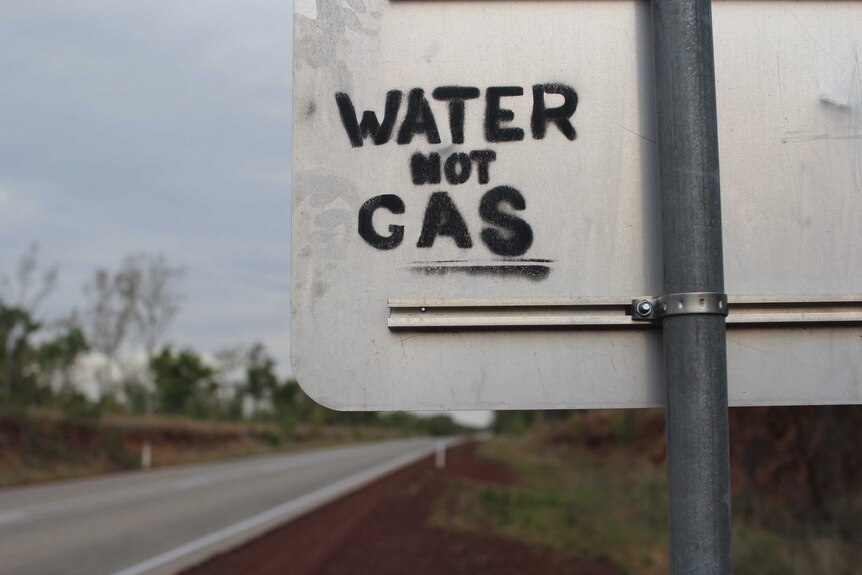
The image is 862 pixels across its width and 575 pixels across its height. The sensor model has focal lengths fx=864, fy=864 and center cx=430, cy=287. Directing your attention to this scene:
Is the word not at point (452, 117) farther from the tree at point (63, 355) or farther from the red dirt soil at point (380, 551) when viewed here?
the tree at point (63, 355)

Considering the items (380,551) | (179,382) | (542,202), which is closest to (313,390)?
(542,202)

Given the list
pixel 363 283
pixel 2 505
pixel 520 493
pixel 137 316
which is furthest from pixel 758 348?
pixel 137 316

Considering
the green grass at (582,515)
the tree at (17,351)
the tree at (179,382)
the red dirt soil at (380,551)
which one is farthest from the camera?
the tree at (179,382)

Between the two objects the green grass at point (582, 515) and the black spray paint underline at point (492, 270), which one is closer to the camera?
the black spray paint underline at point (492, 270)

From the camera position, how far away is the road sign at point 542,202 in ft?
5.27

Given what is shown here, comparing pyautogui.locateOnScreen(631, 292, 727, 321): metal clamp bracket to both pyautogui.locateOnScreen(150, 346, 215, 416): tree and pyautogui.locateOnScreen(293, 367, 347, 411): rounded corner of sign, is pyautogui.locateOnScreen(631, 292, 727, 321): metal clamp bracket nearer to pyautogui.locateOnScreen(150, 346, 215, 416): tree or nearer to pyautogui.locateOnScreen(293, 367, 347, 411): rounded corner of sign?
pyautogui.locateOnScreen(293, 367, 347, 411): rounded corner of sign

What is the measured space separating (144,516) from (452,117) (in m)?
15.8

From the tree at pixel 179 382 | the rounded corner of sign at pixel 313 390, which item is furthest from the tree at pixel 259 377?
the rounded corner of sign at pixel 313 390

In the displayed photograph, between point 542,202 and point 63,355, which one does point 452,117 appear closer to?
point 542,202

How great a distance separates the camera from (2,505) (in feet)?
57.0

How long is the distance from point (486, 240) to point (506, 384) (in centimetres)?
27

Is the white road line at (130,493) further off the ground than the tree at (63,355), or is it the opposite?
the tree at (63,355)

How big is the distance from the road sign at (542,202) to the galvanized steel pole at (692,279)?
0.12m

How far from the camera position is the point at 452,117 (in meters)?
1.67
